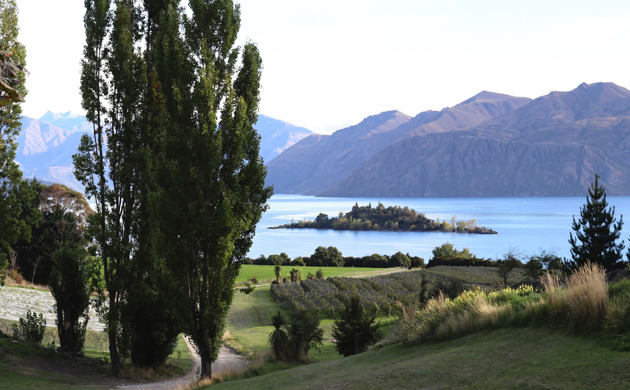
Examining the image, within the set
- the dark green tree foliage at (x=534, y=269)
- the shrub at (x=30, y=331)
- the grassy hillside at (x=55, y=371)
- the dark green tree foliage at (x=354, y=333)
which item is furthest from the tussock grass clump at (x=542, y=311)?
the dark green tree foliage at (x=534, y=269)

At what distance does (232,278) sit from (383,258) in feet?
238

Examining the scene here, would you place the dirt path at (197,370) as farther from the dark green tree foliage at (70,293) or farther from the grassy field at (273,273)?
the grassy field at (273,273)

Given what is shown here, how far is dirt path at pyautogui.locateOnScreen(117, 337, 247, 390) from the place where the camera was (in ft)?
60.6

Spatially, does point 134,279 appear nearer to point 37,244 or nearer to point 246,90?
point 246,90

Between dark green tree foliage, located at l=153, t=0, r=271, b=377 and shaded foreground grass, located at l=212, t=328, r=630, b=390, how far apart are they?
251 inches

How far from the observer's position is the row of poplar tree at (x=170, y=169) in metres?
17.7

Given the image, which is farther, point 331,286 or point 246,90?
point 331,286

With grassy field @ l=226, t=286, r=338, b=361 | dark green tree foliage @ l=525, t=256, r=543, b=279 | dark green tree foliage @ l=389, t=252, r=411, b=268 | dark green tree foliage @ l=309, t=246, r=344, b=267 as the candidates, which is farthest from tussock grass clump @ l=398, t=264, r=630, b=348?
dark green tree foliage @ l=309, t=246, r=344, b=267

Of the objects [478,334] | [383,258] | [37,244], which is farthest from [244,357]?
[383,258]

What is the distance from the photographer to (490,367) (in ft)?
27.4


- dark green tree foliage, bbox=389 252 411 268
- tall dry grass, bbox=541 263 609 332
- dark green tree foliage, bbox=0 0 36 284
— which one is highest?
dark green tree foliage, bbox=0 0 36 284

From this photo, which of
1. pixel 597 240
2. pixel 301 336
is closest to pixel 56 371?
pixel 301 336

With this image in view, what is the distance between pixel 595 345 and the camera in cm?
837

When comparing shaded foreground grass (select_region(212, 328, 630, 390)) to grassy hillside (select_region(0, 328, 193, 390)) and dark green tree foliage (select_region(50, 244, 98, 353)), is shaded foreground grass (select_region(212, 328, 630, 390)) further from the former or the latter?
dark green tree foliage (select_region(50, 244, 98, 353))
